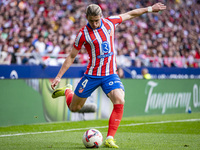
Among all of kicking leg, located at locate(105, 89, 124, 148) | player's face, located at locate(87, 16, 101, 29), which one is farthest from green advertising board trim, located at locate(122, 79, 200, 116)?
player's face, located at locate(87, 16, 101, 29)

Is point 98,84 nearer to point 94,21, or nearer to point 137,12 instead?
point 94,21

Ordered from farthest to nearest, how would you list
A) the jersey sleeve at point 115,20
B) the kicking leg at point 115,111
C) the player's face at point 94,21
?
the jersey sleeve at point 115,20 → the kicking leg at point 115,111 → the player's face at point 94,21

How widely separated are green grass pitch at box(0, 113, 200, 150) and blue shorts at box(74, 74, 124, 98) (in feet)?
3.08

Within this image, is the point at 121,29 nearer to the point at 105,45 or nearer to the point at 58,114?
the point at 58,114

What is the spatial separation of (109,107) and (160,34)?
12.5 metres

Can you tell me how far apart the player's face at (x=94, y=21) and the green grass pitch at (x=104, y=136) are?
6.62 feet

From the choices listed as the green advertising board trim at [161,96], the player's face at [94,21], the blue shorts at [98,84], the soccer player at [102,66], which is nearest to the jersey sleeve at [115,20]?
the soccer player at [102,66]

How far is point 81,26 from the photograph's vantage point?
2031 centimetres

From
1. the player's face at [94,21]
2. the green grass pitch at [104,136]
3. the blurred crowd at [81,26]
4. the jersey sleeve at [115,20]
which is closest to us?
the player's face at [94,21]

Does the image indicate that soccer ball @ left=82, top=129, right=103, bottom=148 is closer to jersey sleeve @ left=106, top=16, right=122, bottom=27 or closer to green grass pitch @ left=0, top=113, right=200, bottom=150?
green grass pitch @ left=0, top=113, right=200, bottom=150

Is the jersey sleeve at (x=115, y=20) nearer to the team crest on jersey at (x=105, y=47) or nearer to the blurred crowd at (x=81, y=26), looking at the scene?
the team crest on jersey at (x=105, y=47)

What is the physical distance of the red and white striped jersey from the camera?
6715 mm

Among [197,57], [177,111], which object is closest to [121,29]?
[197,57]

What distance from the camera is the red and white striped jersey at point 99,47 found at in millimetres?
6715
